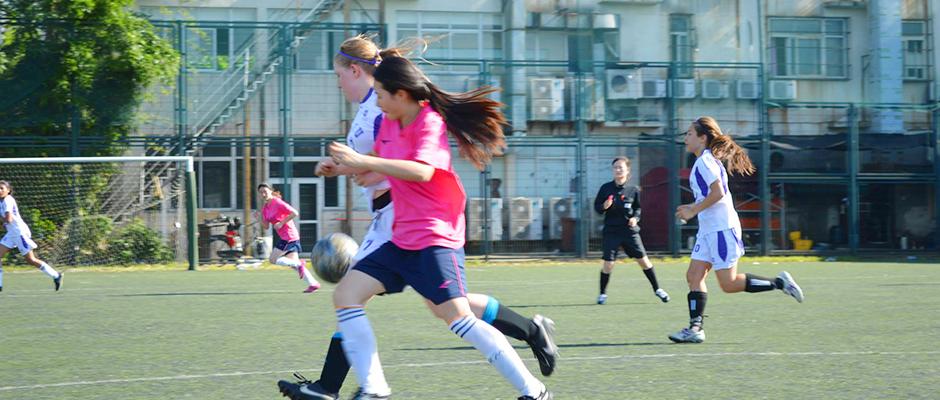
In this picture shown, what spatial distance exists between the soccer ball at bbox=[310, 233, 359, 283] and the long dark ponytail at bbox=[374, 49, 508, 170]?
91cm

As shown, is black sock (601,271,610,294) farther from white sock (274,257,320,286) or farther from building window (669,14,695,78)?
building window (669,14,695,78)

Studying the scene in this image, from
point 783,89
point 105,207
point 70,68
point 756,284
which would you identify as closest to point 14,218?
point 105,207

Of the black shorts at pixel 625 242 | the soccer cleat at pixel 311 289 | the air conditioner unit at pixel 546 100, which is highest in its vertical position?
the air conditioner unit at pixel 546 100

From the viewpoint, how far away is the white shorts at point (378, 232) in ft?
17.6

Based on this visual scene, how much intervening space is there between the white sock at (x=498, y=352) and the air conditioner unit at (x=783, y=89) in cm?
2607

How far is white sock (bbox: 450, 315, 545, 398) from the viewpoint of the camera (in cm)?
495

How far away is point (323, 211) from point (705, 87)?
31.2 feet

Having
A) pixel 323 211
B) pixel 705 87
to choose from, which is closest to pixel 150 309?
pixel 323 211

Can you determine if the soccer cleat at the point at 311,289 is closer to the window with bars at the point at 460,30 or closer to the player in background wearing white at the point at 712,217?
the player in background wearing white at the point at 712,217

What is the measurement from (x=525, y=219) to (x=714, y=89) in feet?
19.4

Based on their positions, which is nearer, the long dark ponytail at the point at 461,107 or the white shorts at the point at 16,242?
the long dark ponytail at the point at 461,107

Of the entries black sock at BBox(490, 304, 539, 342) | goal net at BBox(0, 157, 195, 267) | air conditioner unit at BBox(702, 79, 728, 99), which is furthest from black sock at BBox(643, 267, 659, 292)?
air conditioner unit at BBox(702, 79, 728, 99)

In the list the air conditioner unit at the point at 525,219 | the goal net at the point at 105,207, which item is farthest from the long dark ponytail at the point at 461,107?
the air conditioner unit at the point at 525,219

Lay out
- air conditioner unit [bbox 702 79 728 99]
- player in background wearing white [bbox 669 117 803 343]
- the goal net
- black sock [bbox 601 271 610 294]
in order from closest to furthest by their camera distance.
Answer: player in background wearing white [bbox 669 117 803 343], black sock [bbox 601 271 610 294], the goal net, air conditioner unit [bbox 702 79 728 99]
